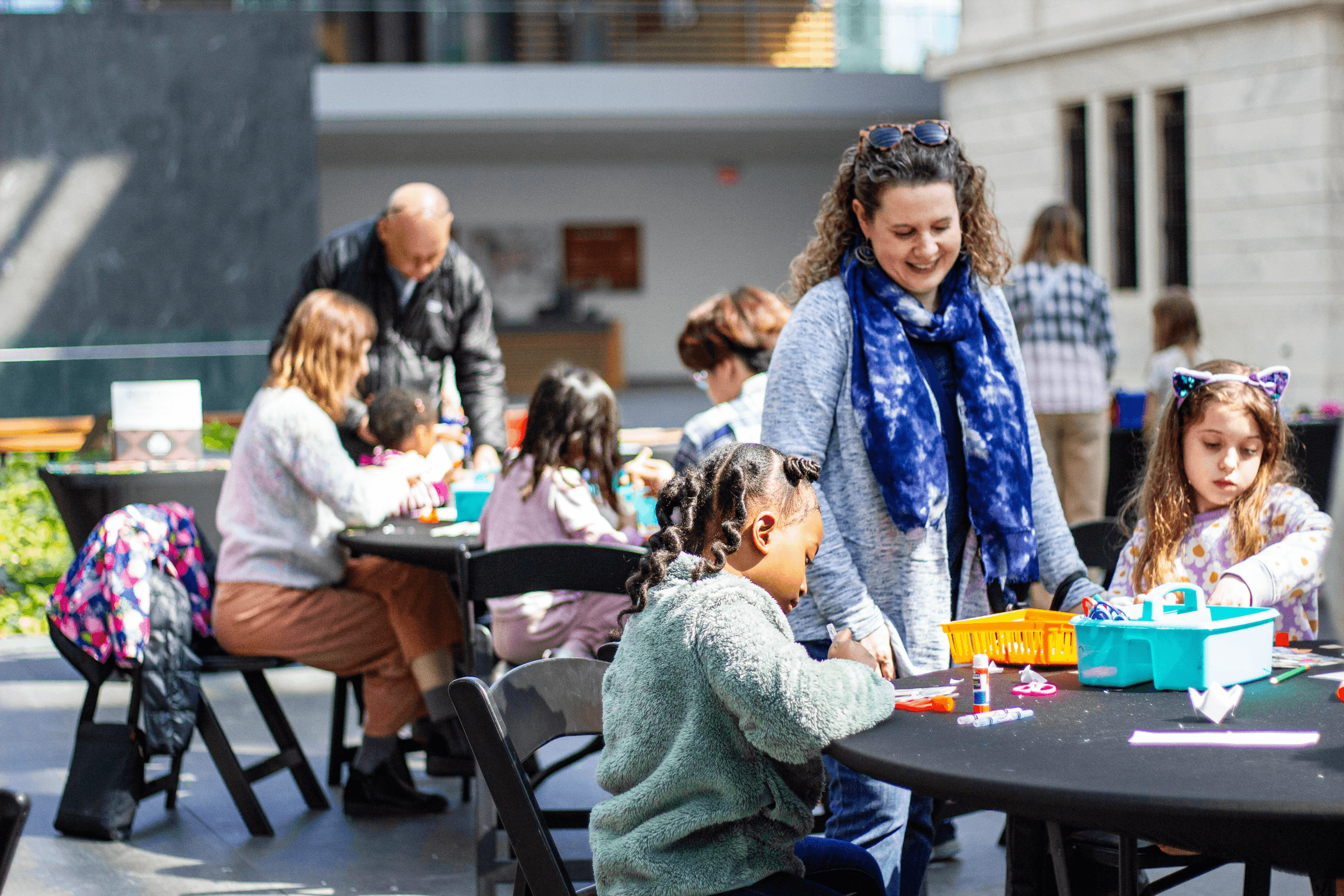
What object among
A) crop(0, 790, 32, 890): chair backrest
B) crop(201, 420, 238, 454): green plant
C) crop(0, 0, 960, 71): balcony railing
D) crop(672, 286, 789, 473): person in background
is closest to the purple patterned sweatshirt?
crop(672, 286, 789, 473): person in background

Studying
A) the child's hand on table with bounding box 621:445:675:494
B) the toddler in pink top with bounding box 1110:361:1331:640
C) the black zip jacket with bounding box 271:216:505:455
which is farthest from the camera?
the black zip jacket with bounding box 271:216:505:455

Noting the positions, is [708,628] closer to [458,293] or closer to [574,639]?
[574,639]

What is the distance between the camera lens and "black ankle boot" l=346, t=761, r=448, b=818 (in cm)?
396

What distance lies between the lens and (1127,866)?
2.15 m

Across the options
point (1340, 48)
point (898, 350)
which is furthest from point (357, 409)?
point (1340, 48)

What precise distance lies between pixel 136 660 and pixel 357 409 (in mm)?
1209

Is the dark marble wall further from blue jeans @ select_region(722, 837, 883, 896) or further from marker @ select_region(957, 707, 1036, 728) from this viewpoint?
marker @ select_region(957, 707, 1036, 728)

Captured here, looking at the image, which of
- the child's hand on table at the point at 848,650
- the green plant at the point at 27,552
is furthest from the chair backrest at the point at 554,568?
the green plant at the point at 27,552

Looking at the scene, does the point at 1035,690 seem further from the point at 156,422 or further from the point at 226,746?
the point at 156,422

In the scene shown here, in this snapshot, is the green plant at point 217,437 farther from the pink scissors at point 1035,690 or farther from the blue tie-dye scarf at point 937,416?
the pink scissors at point 1035,690

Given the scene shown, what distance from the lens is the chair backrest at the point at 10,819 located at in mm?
1448

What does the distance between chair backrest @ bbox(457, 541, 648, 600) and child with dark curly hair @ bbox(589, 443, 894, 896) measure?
106 centimetres

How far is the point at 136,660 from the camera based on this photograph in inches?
145

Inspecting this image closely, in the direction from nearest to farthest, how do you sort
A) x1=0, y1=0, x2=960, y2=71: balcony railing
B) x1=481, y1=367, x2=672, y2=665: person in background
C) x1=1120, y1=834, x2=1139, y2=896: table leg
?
1. x1=1120, y1=834, x2=1139, y2=896: table leg
2. x1=481, y1=367, x2=672, y2=665: person in background
3. x1=0, y1=0, x2=960, y2=71: balcony railing
